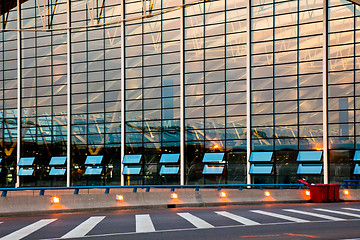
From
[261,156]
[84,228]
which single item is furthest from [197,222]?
[261,156]

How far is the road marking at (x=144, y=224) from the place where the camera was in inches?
554

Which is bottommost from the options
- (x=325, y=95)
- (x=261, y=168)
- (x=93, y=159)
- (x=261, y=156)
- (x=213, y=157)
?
(x=261, y=168)

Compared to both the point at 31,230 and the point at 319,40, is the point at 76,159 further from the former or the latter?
the point at 31,230

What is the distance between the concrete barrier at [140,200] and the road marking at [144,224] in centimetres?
461

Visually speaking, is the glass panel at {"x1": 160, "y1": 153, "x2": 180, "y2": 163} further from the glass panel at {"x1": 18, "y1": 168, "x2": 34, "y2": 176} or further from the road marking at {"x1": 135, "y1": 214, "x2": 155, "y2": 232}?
the road marking at {"x1": 135, "y1": 214, "x2": 155, "y2": 232}

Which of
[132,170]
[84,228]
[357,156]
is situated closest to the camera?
[84,228]

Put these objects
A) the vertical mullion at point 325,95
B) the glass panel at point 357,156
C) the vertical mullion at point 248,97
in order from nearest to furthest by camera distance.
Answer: the glass panel at point 357,156 → the vertical mullion at point 325,95 → the vertical mullion at point 248,97

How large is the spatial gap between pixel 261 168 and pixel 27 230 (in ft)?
101

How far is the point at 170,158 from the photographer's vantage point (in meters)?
46.6

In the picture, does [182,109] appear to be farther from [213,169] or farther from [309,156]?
[309,156]

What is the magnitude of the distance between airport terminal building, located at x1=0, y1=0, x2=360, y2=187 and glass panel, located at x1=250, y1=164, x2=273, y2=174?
0.33 ft

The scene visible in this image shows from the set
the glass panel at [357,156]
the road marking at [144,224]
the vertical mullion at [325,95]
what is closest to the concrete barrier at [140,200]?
the road marking at [144,224]

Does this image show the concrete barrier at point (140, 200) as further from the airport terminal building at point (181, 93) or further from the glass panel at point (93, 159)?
the glass panel at point (93, 159)

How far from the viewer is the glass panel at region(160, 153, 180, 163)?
46.3 metres
